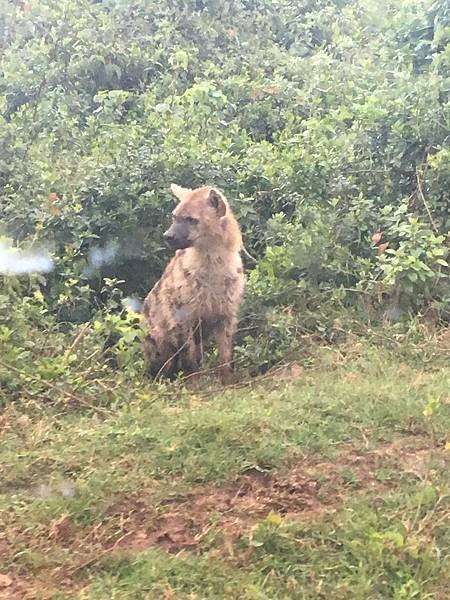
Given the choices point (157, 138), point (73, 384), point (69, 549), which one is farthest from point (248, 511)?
point (157, 138)

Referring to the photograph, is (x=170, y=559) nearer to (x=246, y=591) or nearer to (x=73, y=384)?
(x=246, y=591)

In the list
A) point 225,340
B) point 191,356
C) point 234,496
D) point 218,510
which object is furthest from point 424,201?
point 218,510

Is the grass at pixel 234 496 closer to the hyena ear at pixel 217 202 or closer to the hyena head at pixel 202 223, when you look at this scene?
the hyena head at pixel 202 223

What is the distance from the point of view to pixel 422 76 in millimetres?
7992

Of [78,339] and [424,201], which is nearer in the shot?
[78,339]

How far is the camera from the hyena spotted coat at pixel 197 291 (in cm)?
593

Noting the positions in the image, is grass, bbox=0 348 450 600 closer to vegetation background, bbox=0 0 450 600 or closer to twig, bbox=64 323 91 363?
vegetation background, bbox=0 0 450 600

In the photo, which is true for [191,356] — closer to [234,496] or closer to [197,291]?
[197,291]

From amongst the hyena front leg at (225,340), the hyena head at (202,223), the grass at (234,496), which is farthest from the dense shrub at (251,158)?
the grass at (234,496)

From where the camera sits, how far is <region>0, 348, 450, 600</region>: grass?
3.15 metres

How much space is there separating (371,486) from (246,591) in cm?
88

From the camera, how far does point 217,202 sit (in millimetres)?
5992

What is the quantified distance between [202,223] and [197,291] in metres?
0.47

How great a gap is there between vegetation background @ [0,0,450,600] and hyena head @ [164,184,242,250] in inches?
21.7
